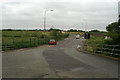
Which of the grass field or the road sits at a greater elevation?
the grass field

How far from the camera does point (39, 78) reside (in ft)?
24.1

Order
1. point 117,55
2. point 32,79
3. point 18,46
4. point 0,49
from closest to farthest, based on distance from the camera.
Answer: point 32,79, point 117,55, point 0,49, point 18,46

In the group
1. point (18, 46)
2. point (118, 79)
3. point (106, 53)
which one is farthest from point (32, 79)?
point (18, 46)

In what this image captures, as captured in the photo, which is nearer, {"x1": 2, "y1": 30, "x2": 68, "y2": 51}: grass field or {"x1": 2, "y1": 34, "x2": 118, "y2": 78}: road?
{"x1": 2, "y1": 34, "x2": 118, "y2": 78}: road

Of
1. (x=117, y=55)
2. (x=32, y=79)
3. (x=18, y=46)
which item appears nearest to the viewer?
(x=32, y=79)

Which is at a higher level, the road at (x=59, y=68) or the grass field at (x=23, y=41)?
the grass field at (x=23, y=41)

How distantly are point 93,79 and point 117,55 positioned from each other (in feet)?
27.2

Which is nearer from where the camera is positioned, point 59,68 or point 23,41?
point 59,68

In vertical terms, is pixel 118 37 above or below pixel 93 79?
above

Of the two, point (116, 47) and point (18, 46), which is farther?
point (18, 46)

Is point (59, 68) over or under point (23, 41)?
under

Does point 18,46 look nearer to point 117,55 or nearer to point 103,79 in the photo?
point 117,55

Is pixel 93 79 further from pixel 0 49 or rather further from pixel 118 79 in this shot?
pixel 0 49

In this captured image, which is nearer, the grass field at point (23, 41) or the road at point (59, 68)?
the road at point (59, 68)
